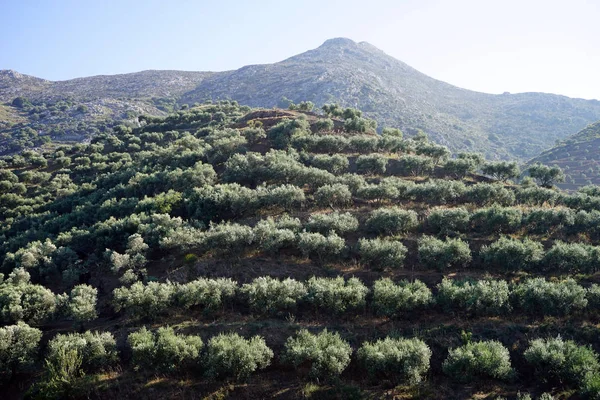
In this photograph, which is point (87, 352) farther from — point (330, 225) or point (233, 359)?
point (330, 225)

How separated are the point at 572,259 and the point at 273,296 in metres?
26.7

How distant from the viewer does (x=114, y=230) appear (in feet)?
129

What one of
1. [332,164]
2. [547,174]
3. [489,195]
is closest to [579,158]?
[547,174]

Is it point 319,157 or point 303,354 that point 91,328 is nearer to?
point 303,354

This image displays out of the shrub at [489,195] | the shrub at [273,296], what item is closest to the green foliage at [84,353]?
the shrub at [273,296]

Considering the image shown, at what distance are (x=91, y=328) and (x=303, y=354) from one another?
18454 mm

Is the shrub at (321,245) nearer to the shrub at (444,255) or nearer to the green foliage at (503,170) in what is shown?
the shrub at (444,255)

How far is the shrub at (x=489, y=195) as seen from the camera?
43406 millimetres

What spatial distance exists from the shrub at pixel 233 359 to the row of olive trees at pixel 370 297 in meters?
5.40

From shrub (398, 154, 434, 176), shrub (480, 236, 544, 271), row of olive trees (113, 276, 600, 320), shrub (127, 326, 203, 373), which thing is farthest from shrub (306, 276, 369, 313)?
shrub (398, 154, 434, 176)

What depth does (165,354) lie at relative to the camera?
19719 mm

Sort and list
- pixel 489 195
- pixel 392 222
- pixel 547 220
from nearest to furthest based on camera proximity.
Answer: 1. pixel 392 222
2. pixel 547 220
3. pixel 489 195

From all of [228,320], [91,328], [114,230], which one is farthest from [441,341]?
[114,230]

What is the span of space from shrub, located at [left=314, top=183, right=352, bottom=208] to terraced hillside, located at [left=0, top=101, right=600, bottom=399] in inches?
11.4
